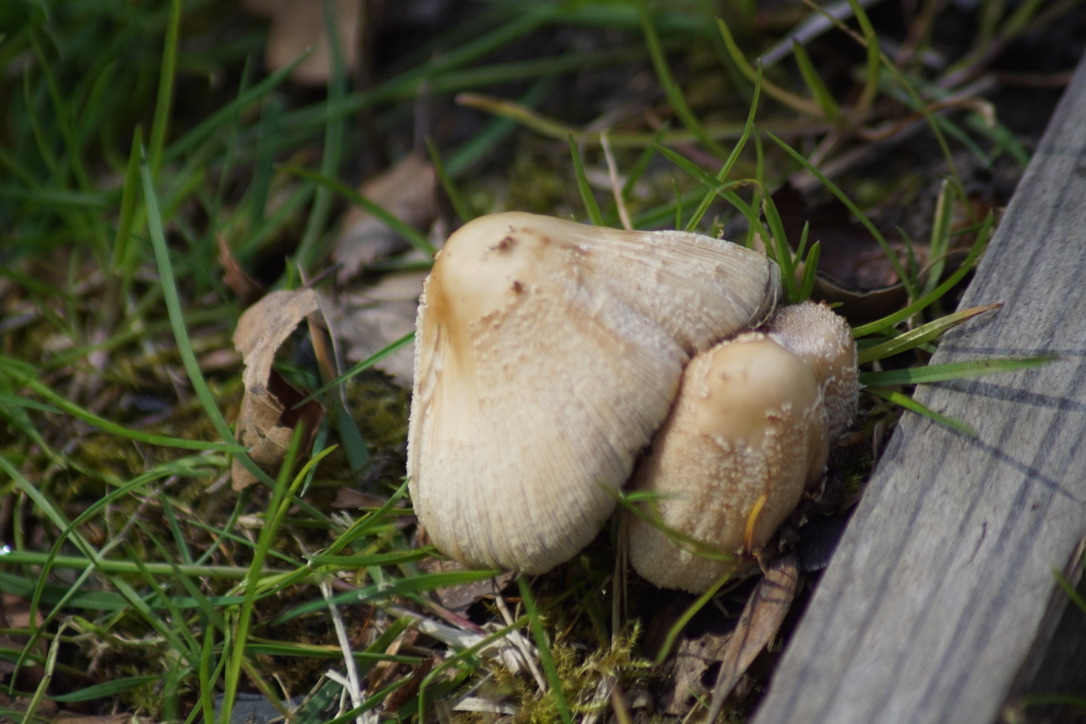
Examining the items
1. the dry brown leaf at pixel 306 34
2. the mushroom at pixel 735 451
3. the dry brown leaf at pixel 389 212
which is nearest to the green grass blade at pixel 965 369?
the mushroom at pixel 735 451

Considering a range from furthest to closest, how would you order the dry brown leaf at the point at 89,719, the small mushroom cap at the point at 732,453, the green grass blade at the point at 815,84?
the green grass blade at the point at 815,84 → the dry brown leaf at the point at 89,719 → the small mushroom cap at the point at 732,453

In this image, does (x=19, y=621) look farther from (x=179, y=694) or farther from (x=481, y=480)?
(x=481, y=480)

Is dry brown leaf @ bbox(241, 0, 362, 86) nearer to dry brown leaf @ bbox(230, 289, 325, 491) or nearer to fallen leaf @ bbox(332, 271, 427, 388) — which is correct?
fallen leaf @ bbox(332, 271, 427, 388)

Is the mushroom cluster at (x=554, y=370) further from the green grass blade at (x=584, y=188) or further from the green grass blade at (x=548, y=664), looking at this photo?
the green grass blade at (x=584, y=188)

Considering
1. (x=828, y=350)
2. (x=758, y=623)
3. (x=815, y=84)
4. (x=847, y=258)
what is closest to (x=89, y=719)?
(x=758, y=623)

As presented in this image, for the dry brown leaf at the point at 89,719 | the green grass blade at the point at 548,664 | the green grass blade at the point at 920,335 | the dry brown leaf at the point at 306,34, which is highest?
the dry brown leaf at the point at 306,34

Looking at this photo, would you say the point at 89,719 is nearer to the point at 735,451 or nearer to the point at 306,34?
the point at 735,451
